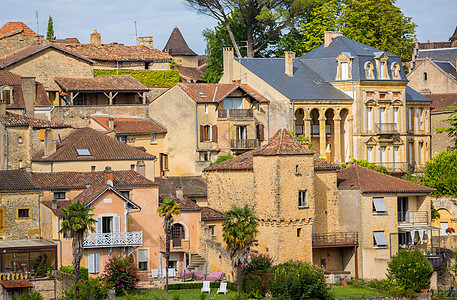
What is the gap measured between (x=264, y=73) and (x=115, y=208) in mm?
26418

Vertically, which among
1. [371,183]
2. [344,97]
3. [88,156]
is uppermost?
[344,97]

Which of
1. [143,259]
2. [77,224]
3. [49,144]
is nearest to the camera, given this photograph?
[77,224]

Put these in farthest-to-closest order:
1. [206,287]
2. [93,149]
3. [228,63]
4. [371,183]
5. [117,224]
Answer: [228,63] < [93,149] < [371,183] < [117,224] < [206,287]

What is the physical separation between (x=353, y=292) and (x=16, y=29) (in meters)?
46.0

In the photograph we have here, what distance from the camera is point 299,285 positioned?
5334cm

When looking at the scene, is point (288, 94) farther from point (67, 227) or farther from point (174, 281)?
point (67, 227)

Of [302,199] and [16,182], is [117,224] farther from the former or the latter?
[302,199]

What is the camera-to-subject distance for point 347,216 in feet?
204

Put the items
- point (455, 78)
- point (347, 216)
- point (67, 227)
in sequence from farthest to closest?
1. point (455, 78)
2. point (347, 216)
3. point (67, 227)

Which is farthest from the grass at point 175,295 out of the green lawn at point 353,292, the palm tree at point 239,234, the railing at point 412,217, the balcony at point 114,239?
the railing at point 412,217

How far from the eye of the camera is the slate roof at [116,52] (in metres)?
82.3

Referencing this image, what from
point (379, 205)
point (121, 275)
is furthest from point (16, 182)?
point (379, 205)

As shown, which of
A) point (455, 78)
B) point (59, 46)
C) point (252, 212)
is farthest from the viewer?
point (455, 78)

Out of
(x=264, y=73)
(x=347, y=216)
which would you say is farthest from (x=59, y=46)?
(x=347, y=216)
